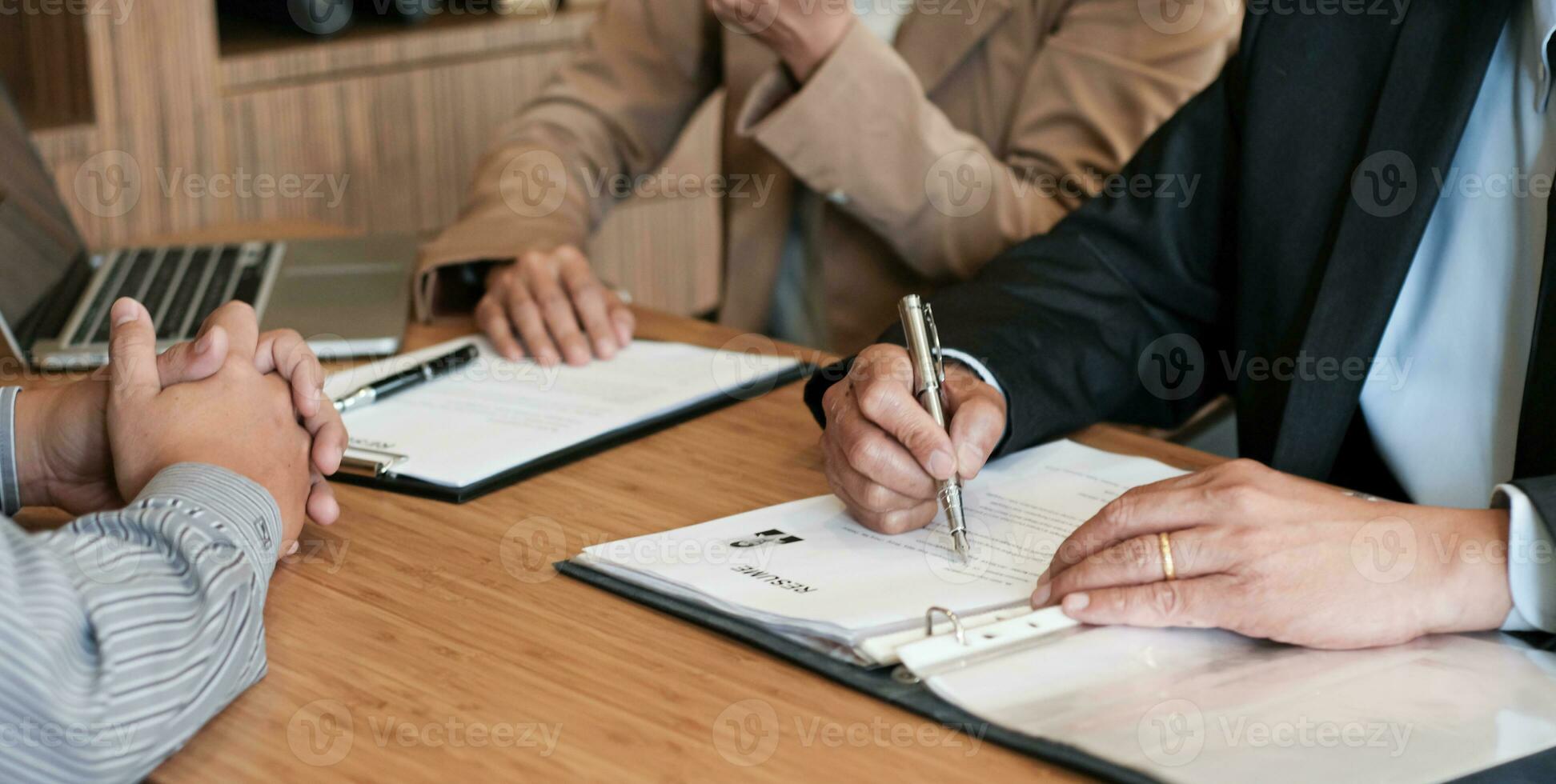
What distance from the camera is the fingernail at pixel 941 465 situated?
85 cm

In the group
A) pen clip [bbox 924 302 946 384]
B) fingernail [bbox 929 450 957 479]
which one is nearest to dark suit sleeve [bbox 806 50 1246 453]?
pen clip [bbox 924 302 946 384]

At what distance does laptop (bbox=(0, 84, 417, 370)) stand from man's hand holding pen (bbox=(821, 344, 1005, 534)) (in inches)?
22.5

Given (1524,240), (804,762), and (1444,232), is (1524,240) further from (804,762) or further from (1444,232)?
(804,762)

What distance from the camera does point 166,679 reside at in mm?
618

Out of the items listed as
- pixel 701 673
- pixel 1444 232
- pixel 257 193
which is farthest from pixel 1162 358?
pixel 257 193

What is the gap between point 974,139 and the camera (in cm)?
152

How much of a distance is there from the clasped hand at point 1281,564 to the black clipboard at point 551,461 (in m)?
0.40

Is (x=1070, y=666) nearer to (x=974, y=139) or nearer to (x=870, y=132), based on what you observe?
(x=870, y=132)

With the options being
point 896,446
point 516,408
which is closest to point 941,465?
point 896,446

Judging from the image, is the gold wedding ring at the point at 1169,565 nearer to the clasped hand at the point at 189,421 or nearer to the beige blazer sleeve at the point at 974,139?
the clasped hand at the point at 189,421

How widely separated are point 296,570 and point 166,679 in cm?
20

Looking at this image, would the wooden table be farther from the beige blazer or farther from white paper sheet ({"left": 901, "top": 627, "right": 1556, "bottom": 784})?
the beige blazer

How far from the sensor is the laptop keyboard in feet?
4.17

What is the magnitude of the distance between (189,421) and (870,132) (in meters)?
0.82
